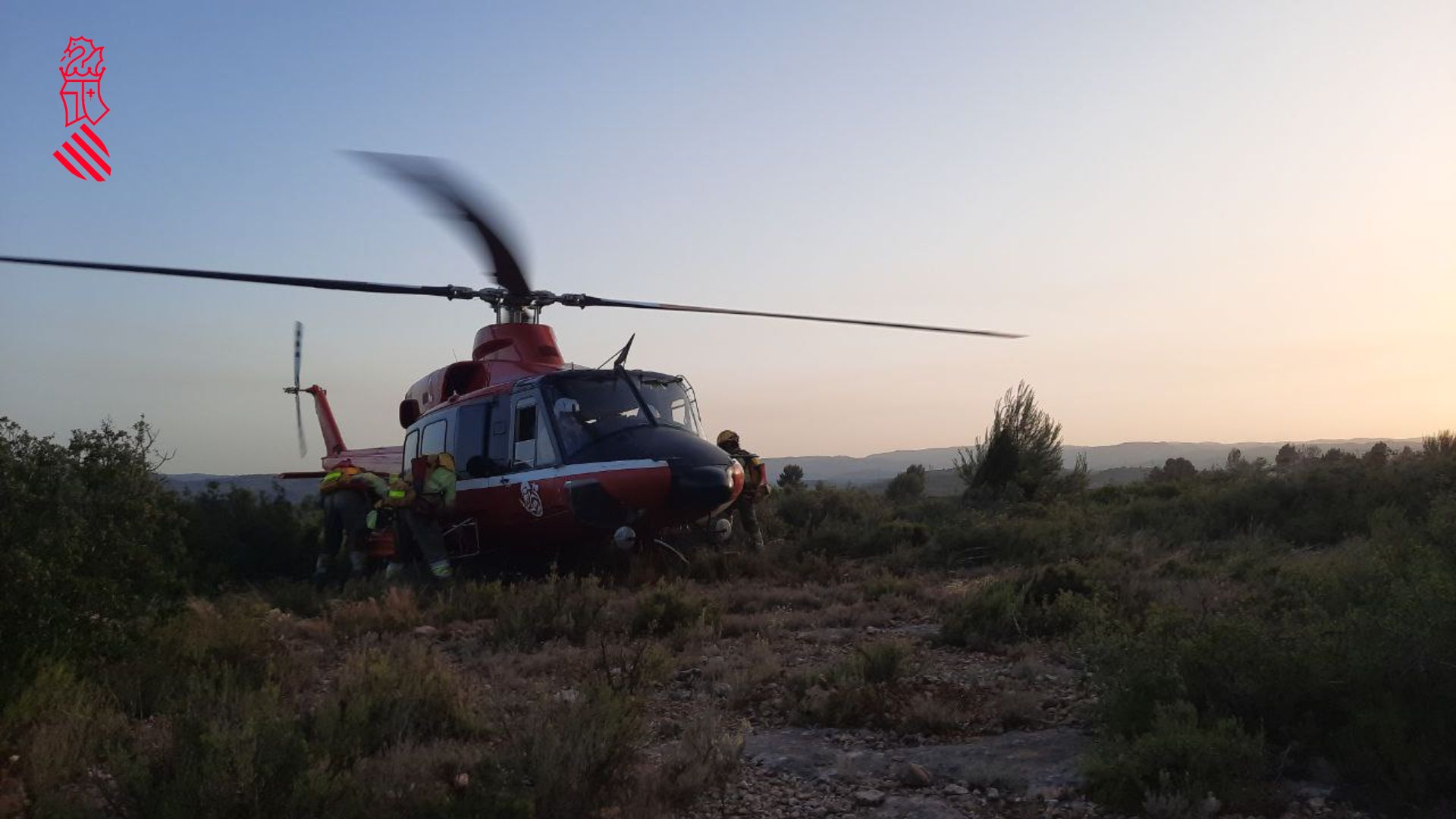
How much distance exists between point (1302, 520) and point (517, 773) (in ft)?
43.8

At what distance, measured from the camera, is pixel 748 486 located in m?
13.8

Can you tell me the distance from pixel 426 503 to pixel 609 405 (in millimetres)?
2542

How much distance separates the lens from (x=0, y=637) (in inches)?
224

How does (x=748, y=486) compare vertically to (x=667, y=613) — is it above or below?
above

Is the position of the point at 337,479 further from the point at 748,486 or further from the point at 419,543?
the point at 748,486

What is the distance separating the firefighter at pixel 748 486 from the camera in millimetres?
13820

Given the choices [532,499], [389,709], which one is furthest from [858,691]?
Answer: [532,499]

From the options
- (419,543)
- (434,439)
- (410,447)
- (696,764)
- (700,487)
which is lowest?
(696,764)

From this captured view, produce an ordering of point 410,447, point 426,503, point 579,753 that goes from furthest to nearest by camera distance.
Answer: point 410,447, point 426,503, point 579,753

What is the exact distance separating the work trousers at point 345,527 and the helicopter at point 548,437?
47.2 inches

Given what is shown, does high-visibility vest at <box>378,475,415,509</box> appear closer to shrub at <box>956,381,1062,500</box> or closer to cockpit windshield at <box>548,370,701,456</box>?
cockpit windshield at <box>548,370,701,456</box>

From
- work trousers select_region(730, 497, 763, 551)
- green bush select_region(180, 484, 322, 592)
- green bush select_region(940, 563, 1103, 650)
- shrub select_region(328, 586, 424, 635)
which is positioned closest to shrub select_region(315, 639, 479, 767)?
shrub select_region(328, 586, 424, 635)

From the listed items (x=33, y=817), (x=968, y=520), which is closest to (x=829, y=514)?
(x=968, y=520)

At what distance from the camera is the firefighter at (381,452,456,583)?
12.2 m
